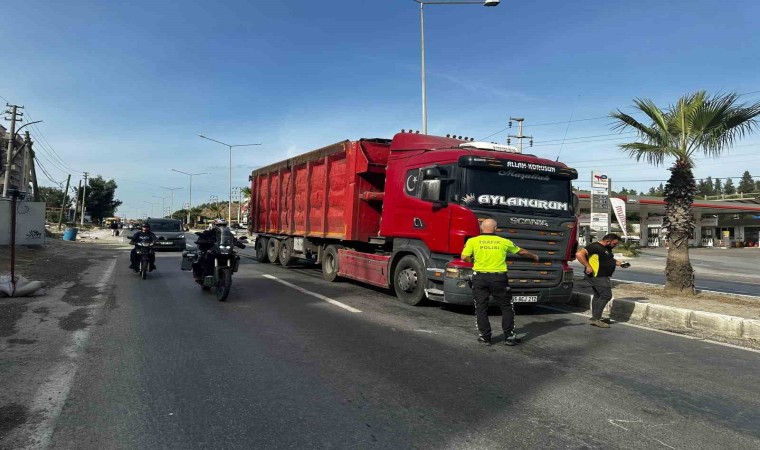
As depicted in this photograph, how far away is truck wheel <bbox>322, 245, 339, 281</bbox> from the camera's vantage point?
12750 mm

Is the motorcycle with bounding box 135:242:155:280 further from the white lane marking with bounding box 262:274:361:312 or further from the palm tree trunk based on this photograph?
the palm tree trunk

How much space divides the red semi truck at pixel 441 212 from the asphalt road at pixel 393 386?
0.89 meters

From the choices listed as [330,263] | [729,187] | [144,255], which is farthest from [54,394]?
[729,187]

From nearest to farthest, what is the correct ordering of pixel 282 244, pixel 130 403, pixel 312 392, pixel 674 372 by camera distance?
pixel 130 403 < pixel 312 392 < pixel 674 372 < pixel 282 244

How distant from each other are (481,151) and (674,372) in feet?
15.4

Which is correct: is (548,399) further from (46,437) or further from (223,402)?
(46,437)

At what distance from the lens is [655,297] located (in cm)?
1077

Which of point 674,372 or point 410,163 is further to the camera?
point 410,163

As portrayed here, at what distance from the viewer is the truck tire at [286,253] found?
53.1 ft

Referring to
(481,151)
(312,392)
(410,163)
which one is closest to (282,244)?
(410,163)

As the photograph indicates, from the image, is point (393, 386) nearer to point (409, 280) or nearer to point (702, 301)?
point (409, 280)

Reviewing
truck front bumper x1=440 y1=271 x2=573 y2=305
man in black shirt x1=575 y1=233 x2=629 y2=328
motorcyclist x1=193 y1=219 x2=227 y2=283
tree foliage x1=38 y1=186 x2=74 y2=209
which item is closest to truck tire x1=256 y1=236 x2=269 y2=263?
motorcyclist x1=193 y1=219 x2=227 y2=283

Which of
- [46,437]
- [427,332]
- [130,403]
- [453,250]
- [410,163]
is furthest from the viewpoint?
[410,163]

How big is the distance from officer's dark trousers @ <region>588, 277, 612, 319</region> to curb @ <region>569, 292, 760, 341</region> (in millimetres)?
1169
